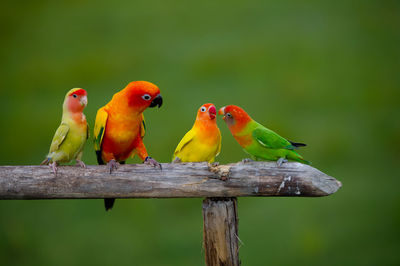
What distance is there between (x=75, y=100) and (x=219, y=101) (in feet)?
7.80

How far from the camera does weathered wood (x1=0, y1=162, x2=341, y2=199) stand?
1.78 m

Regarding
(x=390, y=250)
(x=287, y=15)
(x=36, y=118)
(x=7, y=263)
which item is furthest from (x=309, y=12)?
(x=7, y=263)

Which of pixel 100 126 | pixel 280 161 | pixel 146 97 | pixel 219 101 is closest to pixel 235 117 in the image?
pixel 280 161

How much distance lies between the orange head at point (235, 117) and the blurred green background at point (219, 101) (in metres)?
1.75

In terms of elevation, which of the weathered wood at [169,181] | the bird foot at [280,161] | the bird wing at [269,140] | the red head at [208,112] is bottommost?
the weathered wood at [169,181]

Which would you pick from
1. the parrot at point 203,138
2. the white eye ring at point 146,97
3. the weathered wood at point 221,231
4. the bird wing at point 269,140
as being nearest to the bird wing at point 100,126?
the white eye ring at point 146,97

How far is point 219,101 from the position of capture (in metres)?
4.17

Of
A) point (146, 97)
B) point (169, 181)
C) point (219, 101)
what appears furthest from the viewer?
point (219, 101)

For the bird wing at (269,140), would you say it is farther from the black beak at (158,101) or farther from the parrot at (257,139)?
the black beak at (158,101)

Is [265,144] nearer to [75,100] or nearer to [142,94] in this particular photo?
[142,94]

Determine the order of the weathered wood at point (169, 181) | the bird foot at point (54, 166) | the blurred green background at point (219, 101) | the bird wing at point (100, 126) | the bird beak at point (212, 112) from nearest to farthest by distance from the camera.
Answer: the weathered wood at point (169, 181) < the bird foot at point (54, 166) < the bird wing at point (100, 126) < the bird beak at point (212, 112) < the blurred green background at point (219, 101)

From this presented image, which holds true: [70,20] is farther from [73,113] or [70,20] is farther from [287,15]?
[73,113]

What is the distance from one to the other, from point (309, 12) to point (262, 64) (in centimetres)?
89

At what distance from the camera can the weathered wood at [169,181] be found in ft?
5.84
